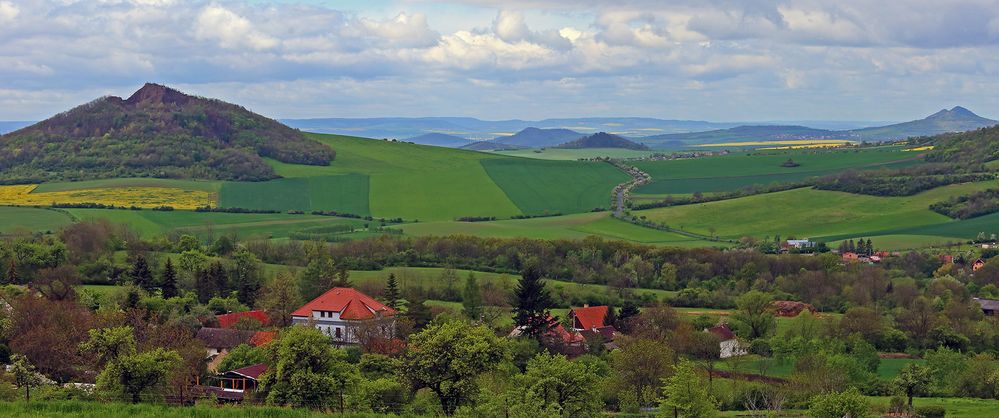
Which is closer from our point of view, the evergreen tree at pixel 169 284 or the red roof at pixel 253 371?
the red roof at pixel 253 371

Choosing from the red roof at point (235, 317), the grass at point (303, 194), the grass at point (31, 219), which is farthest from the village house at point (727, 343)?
the grass at point (303, 194)

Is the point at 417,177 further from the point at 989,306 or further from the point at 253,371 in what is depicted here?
the point at 253,371

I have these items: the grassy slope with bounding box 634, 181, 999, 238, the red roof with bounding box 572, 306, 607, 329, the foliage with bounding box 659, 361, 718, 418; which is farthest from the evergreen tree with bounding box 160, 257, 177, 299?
the grassy slope with bounding box 634, 181, 999, 238

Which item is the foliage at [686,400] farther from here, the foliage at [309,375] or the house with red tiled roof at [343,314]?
the house with red tiled roof at [343,314]

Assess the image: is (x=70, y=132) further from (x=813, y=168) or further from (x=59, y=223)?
(x=813, y=168)

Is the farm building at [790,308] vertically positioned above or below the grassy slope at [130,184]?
below

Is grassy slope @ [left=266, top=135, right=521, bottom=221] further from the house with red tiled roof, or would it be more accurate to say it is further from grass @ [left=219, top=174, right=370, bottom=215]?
the house with red tiled roof

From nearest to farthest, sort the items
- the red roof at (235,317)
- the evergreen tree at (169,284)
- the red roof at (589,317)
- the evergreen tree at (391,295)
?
the red roof at (235,317)
the red roof at (589,317)
the evergreen tree at (391,295)
the evergreen tree at (169,284)
